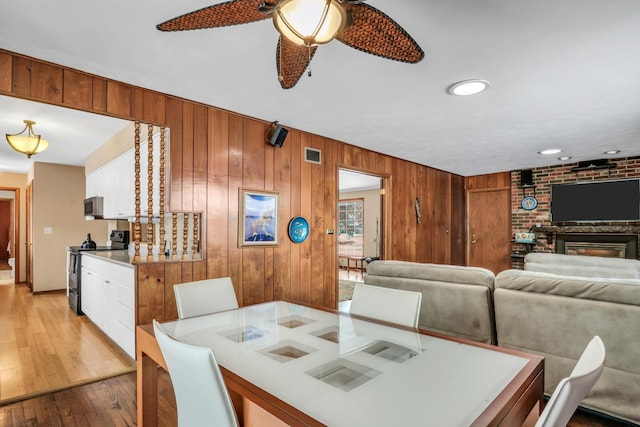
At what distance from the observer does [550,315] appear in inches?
87.4

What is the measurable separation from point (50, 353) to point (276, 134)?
2872 mm

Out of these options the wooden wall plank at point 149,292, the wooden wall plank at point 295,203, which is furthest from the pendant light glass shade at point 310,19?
the wooden wall plank at point 295,203

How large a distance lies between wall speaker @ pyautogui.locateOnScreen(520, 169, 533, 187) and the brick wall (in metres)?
0.06

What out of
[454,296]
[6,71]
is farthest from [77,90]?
[454,296]

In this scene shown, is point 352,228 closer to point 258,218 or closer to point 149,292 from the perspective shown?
point 258,218

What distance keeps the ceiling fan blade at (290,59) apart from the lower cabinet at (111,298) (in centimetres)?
202

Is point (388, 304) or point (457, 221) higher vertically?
point (457, 221)

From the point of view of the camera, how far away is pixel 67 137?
4395 millimetres

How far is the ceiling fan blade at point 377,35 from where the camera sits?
4.41 ft

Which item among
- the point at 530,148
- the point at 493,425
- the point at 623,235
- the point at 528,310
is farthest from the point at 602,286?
the point at 623,235

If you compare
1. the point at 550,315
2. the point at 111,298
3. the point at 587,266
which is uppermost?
the point at 587,266

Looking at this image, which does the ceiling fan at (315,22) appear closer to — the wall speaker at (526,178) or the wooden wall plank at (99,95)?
the wooden wall plank at (99,95)

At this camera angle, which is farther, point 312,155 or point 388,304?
point 312,155

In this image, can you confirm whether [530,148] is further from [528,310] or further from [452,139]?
[528,310]
